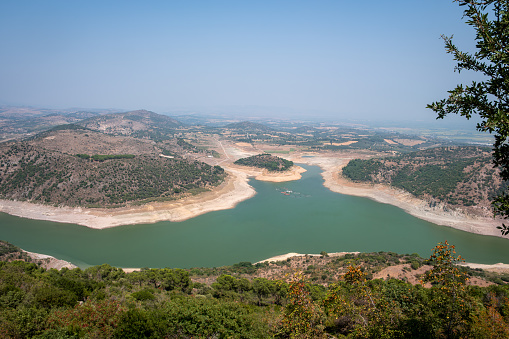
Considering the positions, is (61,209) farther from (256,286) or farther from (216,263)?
(256,286)

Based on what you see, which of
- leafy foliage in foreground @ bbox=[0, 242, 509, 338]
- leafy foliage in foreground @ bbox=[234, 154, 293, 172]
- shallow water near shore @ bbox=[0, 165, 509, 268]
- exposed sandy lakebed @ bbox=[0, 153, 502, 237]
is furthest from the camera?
leafy foliage in foreground @ bbox=[234, 154, 293, 172]

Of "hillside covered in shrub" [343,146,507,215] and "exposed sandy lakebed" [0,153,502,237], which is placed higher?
"hillside covered in shrub" [343,146,507,215]

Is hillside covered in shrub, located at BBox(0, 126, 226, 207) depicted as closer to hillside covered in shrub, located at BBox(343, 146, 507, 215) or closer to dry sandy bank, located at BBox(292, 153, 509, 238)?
dry sandy bank, located at BBox(292, 153, 509, 238)

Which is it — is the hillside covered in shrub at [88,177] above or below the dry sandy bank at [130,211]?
above

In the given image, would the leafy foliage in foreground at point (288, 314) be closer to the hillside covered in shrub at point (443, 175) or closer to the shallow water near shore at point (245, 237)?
the shallow water near shore at point (245, 237)

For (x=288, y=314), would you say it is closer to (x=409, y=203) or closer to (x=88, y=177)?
(x=409, y=203)

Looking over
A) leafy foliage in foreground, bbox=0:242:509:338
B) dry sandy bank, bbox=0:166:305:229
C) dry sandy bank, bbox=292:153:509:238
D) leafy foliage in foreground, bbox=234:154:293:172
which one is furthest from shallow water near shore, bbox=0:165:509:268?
leafy foliage in foreground, bbox=234:154:293:172

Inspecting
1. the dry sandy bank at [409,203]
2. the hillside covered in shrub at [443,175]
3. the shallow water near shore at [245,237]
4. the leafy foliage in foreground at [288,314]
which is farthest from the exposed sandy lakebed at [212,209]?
the leafy foliage in foreground at [288,314]
